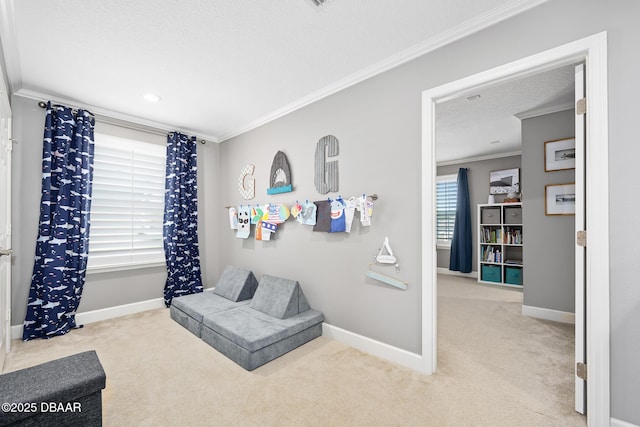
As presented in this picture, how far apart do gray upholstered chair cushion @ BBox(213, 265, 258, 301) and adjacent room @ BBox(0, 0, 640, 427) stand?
0.03 metres

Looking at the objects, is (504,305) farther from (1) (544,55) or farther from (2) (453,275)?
(1) (544,55)

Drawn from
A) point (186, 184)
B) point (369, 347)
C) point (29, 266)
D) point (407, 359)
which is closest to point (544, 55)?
point (407, 359)

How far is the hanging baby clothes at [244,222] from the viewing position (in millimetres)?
3744

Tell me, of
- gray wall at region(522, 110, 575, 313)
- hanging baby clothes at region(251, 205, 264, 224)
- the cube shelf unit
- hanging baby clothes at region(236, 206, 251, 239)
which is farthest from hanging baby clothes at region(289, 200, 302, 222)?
the cube shelf unit

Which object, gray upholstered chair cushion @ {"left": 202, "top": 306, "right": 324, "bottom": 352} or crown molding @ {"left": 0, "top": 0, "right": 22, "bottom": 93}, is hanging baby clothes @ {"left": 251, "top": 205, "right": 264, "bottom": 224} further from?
crown molding @ {"left": 0, "top": 0, "right": 22, "bottom": 93}

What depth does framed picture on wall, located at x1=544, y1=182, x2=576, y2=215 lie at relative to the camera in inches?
128

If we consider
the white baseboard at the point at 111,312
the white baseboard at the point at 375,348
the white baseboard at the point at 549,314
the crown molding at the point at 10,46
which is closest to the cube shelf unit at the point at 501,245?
the white baseboard at the point at 549,314

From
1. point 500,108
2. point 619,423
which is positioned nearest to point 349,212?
point 619,423

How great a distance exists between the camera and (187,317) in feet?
9.97

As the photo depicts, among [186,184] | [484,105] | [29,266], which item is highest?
[484,105]

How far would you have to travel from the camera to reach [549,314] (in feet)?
11.0

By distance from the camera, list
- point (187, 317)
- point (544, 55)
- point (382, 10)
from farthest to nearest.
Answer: point (187, 317) < point (382, 10) < point (544, 55)

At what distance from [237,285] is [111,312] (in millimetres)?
1544

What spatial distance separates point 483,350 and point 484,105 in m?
2.67
